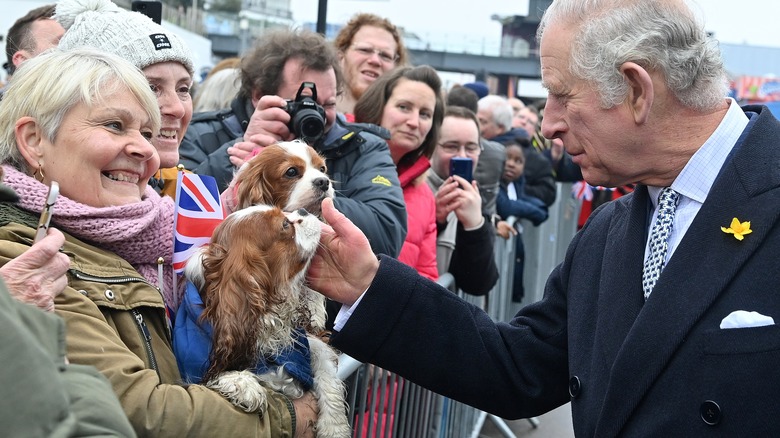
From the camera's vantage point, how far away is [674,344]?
2.20 metres

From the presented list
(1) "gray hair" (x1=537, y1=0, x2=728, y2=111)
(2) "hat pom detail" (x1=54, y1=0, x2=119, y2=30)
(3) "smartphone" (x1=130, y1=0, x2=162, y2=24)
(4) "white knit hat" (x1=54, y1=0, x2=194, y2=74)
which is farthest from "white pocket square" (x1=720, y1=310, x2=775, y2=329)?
(3) "smartphone" (x1=130, y1=0, x2=162, y2=24)

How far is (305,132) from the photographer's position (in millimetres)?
3797

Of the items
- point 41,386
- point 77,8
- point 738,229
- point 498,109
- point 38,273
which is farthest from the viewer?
point 498,109

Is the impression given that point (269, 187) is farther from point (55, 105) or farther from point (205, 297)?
point (55, 105)

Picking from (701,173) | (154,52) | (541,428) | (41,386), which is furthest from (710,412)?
(541,428)

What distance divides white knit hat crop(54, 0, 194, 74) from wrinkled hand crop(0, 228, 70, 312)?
1.49 meters

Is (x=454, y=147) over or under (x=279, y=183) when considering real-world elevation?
under

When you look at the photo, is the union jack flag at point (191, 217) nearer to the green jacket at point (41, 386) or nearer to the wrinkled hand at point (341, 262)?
the wrinkled hand at point (341, 262)

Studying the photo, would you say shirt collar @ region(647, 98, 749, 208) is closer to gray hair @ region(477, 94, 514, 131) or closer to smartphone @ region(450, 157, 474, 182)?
smartphone @ region(450, 157, 474, 182)

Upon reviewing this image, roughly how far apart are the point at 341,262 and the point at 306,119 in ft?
3.95

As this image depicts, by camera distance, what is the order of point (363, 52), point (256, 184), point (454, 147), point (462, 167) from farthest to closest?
point (454, 147) < point (363, 52) < point (462, 167) < point (256, 184)

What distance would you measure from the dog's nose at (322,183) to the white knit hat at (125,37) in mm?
752

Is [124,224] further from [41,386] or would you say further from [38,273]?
[41,386]

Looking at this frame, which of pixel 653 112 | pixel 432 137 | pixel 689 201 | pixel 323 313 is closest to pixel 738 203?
pixel 689 201
